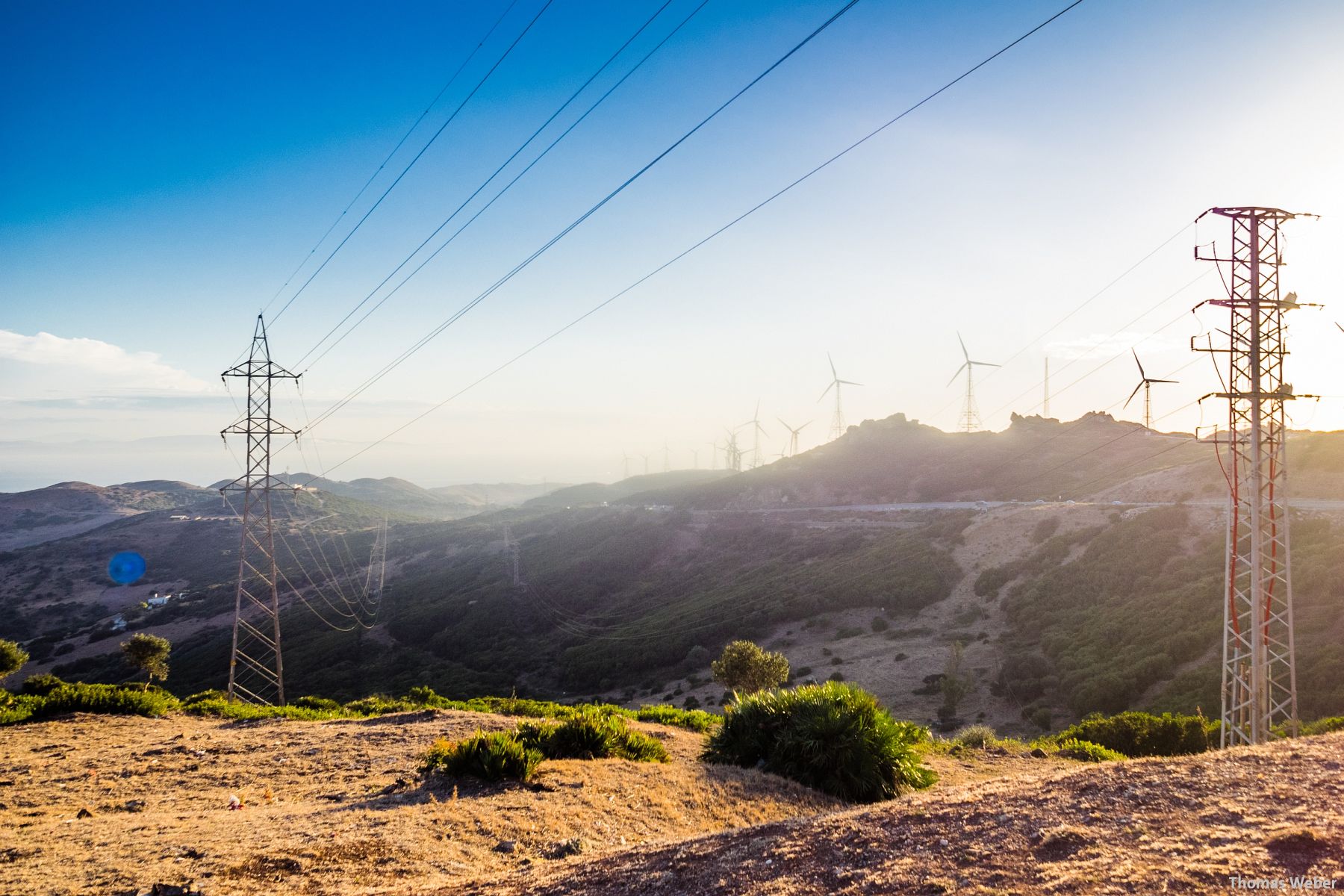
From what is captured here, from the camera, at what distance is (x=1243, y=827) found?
5.69 metres

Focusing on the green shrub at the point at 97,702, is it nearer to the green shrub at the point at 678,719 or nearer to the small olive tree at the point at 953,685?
the green shrub at the point at 678,719

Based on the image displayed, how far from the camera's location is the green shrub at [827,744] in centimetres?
1059

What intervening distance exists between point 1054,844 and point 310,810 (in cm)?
874

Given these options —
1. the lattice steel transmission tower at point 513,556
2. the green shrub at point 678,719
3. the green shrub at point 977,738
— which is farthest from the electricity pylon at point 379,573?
the green shrub at point 977,738

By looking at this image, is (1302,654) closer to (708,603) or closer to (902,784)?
(902,784)

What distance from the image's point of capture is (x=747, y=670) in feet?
82.2

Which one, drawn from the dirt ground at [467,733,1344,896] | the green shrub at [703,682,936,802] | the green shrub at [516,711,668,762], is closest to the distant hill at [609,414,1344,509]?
the green shrub at [703,682,936,802]

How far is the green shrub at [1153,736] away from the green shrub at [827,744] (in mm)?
8149

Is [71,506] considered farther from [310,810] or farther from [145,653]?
[310,810]

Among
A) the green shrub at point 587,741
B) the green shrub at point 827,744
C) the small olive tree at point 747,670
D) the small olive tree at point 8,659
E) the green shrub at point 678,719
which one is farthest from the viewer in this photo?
the small olive tree at point 747,670

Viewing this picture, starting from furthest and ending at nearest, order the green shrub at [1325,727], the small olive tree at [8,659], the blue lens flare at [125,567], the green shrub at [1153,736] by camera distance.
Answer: the blue lens flare at [125,567], the small olive tree at [8,659], the green shrub at [1153,736], the green shrub at [1325,727]

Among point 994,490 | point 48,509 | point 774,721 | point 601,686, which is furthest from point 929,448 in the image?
point 48,509

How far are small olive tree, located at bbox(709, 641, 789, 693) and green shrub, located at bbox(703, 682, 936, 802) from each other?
12626mm

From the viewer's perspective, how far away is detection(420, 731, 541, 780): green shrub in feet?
33.2
